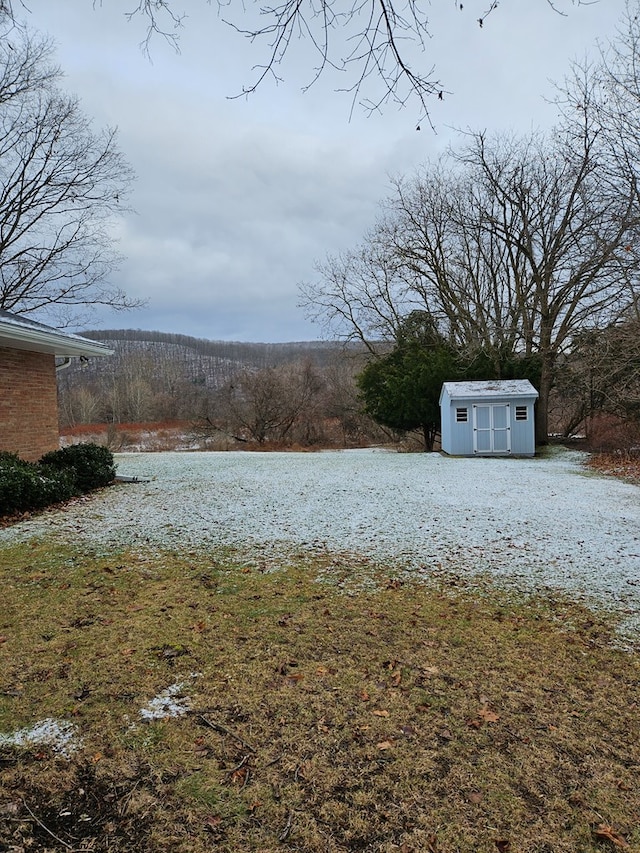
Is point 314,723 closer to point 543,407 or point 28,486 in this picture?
point 28,486

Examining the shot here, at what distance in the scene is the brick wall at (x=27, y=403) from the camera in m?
8.51

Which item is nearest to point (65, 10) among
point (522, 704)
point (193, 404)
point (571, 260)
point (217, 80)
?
point (217, 80)

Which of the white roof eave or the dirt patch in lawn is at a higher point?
the white roof eave

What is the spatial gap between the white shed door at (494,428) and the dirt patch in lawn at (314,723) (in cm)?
1233

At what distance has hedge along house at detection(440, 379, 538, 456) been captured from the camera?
51.5 feet

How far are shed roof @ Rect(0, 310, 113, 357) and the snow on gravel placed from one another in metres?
2.89

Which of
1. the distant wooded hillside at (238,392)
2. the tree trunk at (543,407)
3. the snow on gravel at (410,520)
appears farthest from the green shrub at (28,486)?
the tree trunk at (543,407)

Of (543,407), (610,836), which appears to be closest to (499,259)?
(543,407)

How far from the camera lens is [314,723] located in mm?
2395

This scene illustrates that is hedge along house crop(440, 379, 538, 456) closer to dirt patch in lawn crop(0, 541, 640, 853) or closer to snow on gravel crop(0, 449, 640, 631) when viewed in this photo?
snow on gravel crop(0, 449, 640, 631)

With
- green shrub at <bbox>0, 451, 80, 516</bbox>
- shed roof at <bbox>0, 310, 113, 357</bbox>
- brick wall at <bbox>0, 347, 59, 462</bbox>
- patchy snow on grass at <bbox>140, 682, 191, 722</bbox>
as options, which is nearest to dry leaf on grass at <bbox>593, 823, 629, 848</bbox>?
patchy snow on grass at <bbox>140, 682, 191, 722</bbox>

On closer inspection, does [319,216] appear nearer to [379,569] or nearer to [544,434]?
[379,569]

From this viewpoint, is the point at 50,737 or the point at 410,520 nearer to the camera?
the point at 50,737

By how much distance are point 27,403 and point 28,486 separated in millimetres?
2676
